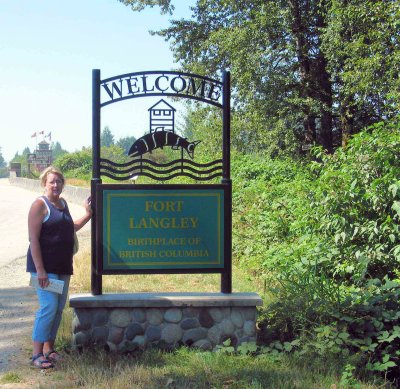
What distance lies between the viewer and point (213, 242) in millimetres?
5836

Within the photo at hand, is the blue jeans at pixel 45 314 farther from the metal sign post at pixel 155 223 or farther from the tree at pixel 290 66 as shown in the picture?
the tree at pixel 290 66

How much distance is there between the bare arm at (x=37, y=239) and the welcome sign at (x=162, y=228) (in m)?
0.78

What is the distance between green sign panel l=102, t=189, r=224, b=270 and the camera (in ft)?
18.8

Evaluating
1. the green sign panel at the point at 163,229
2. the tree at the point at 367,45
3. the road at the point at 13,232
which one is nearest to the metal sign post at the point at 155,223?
the green sign panel at the point at 163,229

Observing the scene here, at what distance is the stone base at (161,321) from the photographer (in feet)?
18.0

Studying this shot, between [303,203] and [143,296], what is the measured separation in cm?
366

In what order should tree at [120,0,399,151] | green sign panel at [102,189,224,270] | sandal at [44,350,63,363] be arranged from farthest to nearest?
1. tree at [120,0,399,151]
2. green sign panel at [102,189,224,270]
3. sandal at [44,350,63,363]

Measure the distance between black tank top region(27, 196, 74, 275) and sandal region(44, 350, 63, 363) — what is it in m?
0.72

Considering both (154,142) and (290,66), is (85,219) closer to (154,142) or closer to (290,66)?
A: (154,142)

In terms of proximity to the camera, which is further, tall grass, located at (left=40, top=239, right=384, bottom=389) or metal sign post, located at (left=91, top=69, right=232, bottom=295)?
metal sign post, located at (left=91, top=69, right=232, bottom=295)

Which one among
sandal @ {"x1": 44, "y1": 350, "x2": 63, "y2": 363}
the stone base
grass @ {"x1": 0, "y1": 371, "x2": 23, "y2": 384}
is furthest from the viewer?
the stone base

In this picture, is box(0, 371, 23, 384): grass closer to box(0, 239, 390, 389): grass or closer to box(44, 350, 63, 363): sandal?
box(0, 239, 390, 389): grass

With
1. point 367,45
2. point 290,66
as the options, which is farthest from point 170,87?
point 290,66

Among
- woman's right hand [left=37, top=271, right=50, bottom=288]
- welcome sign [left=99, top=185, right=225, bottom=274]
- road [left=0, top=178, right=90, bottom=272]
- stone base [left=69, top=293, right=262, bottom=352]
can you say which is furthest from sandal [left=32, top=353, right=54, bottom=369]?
road [left=0, top=178, right=90, bottom=272]
